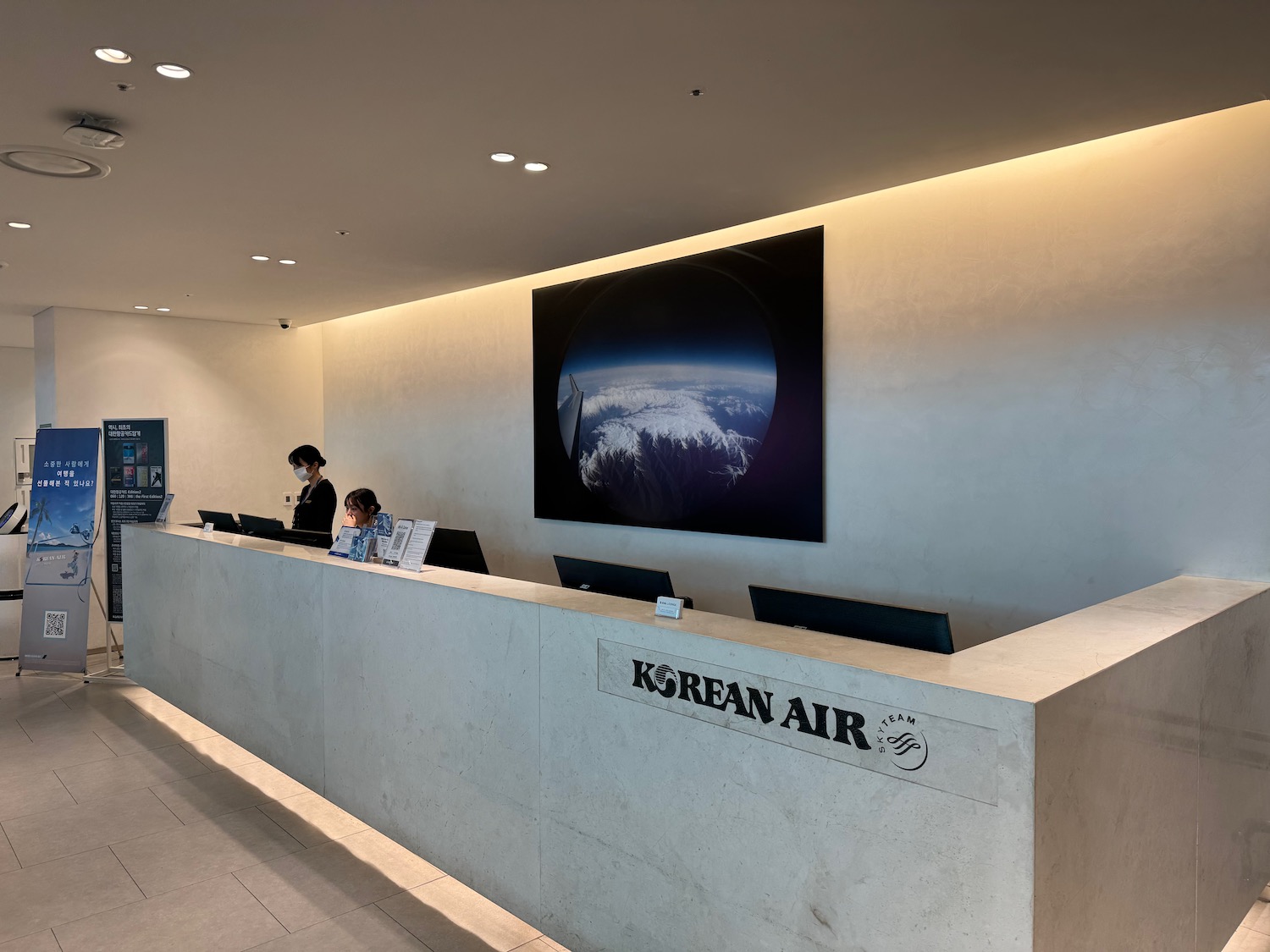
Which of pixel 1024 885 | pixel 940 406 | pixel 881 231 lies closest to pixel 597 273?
pixel 881 231

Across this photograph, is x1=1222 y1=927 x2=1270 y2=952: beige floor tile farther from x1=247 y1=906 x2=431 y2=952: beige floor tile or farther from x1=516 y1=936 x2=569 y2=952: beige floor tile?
x1=247 y1=906 x2=431 y2=952: beige floor tile

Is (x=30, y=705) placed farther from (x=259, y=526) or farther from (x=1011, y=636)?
(x=1011, y=636)

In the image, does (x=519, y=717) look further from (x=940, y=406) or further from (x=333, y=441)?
(x=333, y=441)

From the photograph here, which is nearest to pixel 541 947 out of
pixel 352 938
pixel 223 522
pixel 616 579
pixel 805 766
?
pixel 352 938

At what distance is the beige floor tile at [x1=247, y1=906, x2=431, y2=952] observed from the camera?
111 inches

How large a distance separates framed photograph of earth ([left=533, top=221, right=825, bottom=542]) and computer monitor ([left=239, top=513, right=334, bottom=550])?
1.66 metres

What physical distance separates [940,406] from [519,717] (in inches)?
97.8

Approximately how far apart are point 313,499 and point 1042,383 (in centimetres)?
491

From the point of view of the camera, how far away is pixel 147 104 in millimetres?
2896

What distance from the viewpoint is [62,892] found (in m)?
3.22

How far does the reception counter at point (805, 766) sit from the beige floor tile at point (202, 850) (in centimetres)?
37

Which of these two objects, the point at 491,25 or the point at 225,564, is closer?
the point at 491,25

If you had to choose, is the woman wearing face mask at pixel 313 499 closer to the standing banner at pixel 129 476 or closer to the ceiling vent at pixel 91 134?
the standing banner at pixel 129 476

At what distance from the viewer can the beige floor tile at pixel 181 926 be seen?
2854 mm
